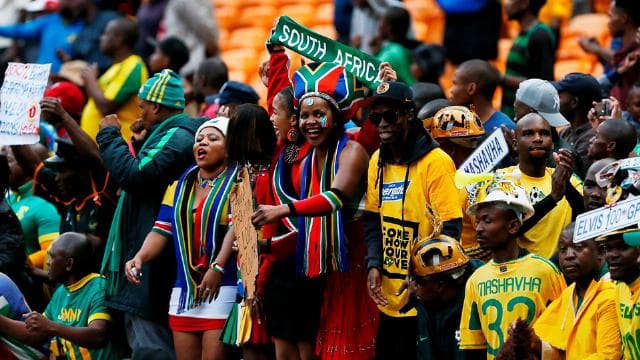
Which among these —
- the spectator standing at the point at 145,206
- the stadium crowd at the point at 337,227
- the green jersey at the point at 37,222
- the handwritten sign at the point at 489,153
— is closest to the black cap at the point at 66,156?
the stadium crowd at the point at 337,227

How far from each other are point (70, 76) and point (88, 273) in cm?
271

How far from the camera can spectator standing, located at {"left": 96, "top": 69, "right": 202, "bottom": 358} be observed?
9656mm

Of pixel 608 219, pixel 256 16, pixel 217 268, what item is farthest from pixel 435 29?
pixel 608 219

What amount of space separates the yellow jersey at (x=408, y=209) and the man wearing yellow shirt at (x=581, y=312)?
852 millimetres

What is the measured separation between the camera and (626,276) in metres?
7.25

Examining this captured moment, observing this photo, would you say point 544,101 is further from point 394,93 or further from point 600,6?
point 600,6

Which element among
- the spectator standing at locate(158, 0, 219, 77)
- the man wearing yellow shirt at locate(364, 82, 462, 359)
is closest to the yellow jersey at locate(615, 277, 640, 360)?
the man wearing yellow shirt at locate(364, 82, 462, 359)

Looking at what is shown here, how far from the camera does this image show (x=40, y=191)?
11.9 metres

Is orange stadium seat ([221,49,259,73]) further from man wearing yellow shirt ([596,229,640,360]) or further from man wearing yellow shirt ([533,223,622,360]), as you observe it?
man wearing yellow shirt ([596,229,640,360])

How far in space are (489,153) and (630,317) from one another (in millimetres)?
2197

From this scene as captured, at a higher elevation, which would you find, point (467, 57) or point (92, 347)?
point (467, 57)

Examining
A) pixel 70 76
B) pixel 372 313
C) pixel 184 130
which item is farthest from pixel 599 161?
pixel 70 76

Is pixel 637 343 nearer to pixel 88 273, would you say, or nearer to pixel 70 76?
pixel 88 273

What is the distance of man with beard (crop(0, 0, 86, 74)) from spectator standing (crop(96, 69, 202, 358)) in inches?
171
